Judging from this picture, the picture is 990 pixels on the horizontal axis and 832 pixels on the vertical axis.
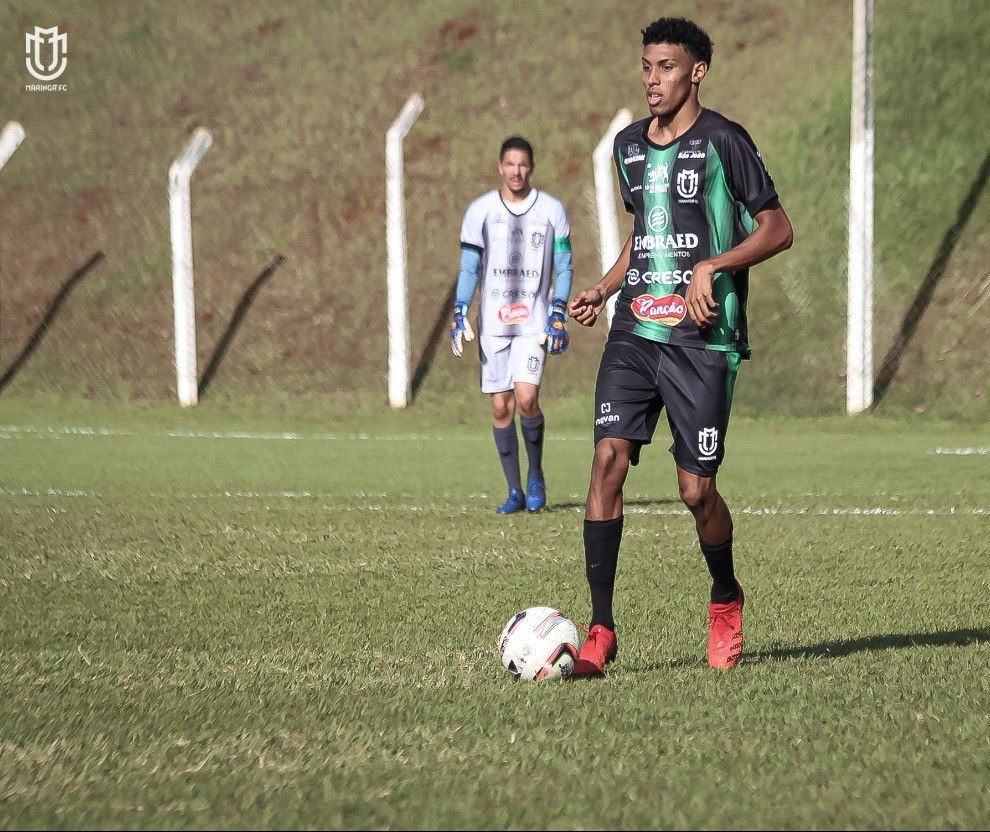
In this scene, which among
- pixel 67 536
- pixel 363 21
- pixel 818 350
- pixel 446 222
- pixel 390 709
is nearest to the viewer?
pixel 390 709

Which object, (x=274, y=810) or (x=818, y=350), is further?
(x=818, y=350)

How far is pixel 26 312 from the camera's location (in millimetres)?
24000

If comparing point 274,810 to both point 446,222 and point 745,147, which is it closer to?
point 745,147

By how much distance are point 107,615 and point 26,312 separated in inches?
734

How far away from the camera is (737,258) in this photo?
523cm

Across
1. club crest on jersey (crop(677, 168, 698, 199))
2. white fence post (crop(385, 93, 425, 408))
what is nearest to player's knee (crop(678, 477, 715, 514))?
club crest on jersey (crop(677, 168, 698, 199))

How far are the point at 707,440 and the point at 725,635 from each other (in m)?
0.72

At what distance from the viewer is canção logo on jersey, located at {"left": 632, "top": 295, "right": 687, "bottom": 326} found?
5410 mm

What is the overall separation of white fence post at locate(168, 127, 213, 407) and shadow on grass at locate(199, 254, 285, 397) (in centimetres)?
78

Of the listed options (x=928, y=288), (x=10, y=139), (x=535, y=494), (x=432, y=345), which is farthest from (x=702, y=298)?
A: (x=10, y=139)

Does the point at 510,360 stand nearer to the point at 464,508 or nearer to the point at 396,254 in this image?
the point at 464,508

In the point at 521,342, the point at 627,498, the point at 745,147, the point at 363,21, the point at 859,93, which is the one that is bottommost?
the point at 627,498

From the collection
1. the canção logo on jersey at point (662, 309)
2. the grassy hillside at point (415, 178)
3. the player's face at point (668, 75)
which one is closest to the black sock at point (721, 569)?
the canção logo on jersey at point (662, 309)

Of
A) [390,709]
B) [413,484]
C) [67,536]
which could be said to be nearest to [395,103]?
[413,484]
